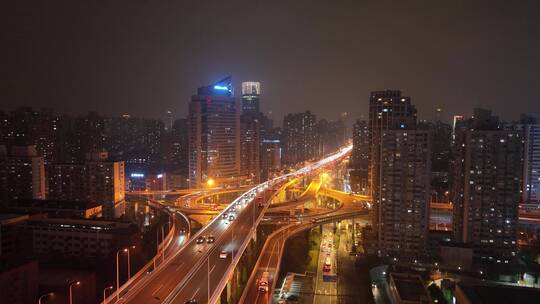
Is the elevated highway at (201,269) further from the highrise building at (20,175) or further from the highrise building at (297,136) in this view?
the highrise building at (297,136)

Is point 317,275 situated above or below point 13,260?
below

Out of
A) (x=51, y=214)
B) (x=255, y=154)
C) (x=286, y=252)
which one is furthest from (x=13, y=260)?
(x=255, y=154)

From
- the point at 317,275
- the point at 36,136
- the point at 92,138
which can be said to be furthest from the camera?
the point at 92,138

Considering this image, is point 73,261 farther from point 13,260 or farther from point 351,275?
point 351,275

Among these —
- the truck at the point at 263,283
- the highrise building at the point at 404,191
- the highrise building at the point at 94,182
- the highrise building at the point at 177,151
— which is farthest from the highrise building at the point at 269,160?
the truck at the point at 263,283

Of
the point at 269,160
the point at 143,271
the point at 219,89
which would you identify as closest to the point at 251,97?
the point at 269,160

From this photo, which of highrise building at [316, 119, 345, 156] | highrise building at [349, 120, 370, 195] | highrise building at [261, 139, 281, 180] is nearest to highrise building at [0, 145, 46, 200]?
highrise building at [261, 139, 281, 180]
